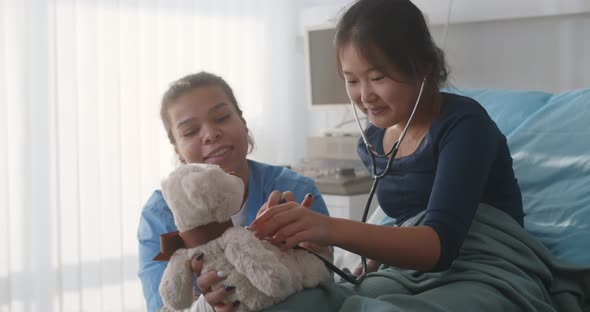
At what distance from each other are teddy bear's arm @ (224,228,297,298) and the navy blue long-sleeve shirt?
11.2 inches

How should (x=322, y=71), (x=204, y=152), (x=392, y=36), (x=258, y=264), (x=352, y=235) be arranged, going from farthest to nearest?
(x=322, y=71), (x=204, y=152), (x=392, y=36), (x=352, y=235), (x=258, y=264)

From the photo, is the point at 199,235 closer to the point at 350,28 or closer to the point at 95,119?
the point at 350,28

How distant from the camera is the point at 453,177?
1169mm

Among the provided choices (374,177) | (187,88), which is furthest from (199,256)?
(187,88)

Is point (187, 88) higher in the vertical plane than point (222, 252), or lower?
higher

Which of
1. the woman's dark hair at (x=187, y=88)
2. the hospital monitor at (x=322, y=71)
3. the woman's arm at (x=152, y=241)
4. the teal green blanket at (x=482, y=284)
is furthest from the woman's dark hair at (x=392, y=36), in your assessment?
the hospital monitor at (x=322, y=71)

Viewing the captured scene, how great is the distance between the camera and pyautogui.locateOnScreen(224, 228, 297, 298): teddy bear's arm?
3.26 ft

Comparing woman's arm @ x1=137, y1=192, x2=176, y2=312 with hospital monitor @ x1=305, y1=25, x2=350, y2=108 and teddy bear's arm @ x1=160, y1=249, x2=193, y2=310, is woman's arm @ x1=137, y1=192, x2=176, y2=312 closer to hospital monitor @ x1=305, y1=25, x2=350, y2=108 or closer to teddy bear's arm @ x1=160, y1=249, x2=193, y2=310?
teddy bear's arm @ x1=160, y1=249, x2=193, y2=310

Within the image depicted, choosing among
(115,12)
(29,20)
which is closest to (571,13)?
(115,12)

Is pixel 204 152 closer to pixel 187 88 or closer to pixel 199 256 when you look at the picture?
pixel 187 88

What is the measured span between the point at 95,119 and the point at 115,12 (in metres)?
0.41

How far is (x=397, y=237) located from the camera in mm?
1140

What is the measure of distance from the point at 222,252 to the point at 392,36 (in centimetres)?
49

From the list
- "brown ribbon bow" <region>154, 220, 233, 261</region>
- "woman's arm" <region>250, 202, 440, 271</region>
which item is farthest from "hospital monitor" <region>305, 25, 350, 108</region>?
"brown ribbon bow" <region>154, 220, 233, 261</region>
